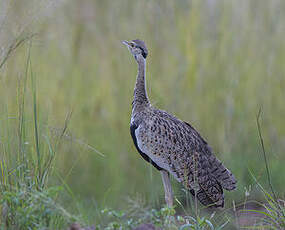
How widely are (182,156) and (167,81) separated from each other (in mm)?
1625

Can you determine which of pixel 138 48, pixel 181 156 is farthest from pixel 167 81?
pixel 181 156

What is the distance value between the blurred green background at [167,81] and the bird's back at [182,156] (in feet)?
3.07

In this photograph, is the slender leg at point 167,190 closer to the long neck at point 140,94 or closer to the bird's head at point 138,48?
the long neck at point 140,94

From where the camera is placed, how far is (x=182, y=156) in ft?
12.7

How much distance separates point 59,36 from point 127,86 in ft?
3.21

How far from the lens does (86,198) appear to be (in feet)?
15.9

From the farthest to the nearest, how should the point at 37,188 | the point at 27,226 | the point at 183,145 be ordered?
1. the point at 183,145
2. the point at 37,188
3. the point at 27,226

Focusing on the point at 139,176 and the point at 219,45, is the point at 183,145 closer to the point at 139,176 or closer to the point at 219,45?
the point at 139,176

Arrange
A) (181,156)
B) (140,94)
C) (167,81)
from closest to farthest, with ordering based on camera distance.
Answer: (181,156) → (140,94) → (167,81)

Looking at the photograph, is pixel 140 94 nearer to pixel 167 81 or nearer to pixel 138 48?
pixel 138 48

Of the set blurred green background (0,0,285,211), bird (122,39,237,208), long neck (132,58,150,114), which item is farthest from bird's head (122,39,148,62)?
blurred green background (0,0,285,211)

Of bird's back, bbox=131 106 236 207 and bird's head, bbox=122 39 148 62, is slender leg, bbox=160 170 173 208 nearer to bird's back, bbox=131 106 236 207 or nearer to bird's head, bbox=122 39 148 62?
bird's back, bbox=131 106 236 207

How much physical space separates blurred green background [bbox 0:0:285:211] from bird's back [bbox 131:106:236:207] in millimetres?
935

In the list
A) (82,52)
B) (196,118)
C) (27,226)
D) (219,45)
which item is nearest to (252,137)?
(196,118)
